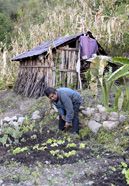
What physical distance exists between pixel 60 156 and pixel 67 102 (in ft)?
3.69

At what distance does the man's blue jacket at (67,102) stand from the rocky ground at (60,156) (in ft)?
1.32

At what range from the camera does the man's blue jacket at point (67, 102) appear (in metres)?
6.25

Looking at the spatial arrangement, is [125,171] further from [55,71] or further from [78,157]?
[55,71]

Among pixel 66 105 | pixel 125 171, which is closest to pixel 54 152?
pixel 66 105

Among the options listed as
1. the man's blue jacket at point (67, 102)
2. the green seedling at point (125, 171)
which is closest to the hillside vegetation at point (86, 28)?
the man's blue jacket at point (67, 102)

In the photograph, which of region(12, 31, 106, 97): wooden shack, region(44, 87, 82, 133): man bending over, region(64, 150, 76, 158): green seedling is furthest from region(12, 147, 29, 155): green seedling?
region(12, 31, 106, 97): wooden shack

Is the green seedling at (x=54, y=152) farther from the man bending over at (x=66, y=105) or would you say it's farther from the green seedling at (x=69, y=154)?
the man bending over at (x=66, y=105)

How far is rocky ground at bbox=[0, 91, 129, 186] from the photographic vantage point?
4684mm

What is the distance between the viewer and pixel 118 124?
6625 mm

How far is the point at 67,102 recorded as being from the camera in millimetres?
6246

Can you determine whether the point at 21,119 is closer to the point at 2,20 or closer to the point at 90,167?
the point at 90,167

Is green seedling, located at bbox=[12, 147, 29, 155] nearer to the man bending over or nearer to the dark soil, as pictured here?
the dark soil

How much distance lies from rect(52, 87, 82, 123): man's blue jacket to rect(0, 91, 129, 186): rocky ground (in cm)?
40

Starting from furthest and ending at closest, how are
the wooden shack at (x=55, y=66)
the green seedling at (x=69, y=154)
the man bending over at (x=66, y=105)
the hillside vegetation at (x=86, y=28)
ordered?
1. the hillside vegetation at (x=86, y=28)
2. the wooden shack at (x=55, y=66)
3. the man bending over at (x=66, y=105)
4. the green seedling at (x=69, y=154)
